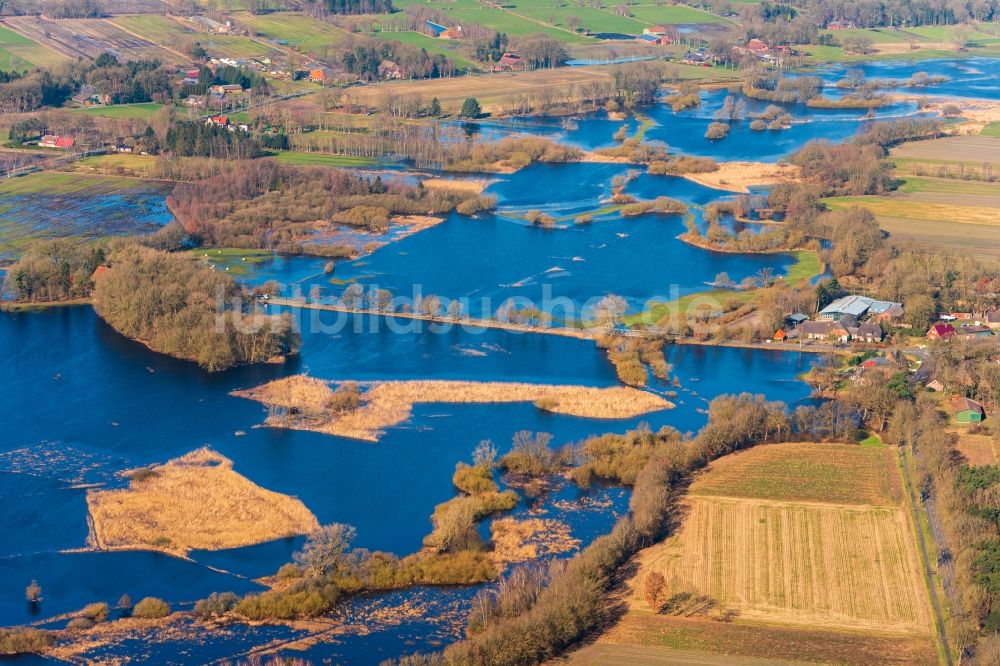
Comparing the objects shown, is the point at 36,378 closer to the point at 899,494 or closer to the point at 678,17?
the point at 899,494

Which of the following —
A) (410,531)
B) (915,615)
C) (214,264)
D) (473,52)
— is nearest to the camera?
(915,615)

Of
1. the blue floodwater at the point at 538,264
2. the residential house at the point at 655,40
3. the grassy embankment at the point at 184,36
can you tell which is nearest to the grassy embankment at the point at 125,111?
the grassy embankment at the point at 184,36

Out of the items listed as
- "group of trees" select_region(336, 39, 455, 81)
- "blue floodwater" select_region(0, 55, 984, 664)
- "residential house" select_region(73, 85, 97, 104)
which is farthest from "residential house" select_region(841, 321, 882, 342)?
"residential house" select_region(73, 85, 97, 104)

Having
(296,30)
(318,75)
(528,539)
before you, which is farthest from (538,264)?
(296,30)

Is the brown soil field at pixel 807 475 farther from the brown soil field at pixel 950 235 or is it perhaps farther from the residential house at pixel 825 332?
the brown soil field at pixel 950 235

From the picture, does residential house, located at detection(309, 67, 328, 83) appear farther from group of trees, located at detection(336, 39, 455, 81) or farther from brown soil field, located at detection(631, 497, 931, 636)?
brown soil field, located at detection(631, 497, 931, 636)

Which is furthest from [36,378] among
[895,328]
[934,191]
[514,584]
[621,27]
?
[621,27]

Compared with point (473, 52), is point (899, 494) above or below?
below
